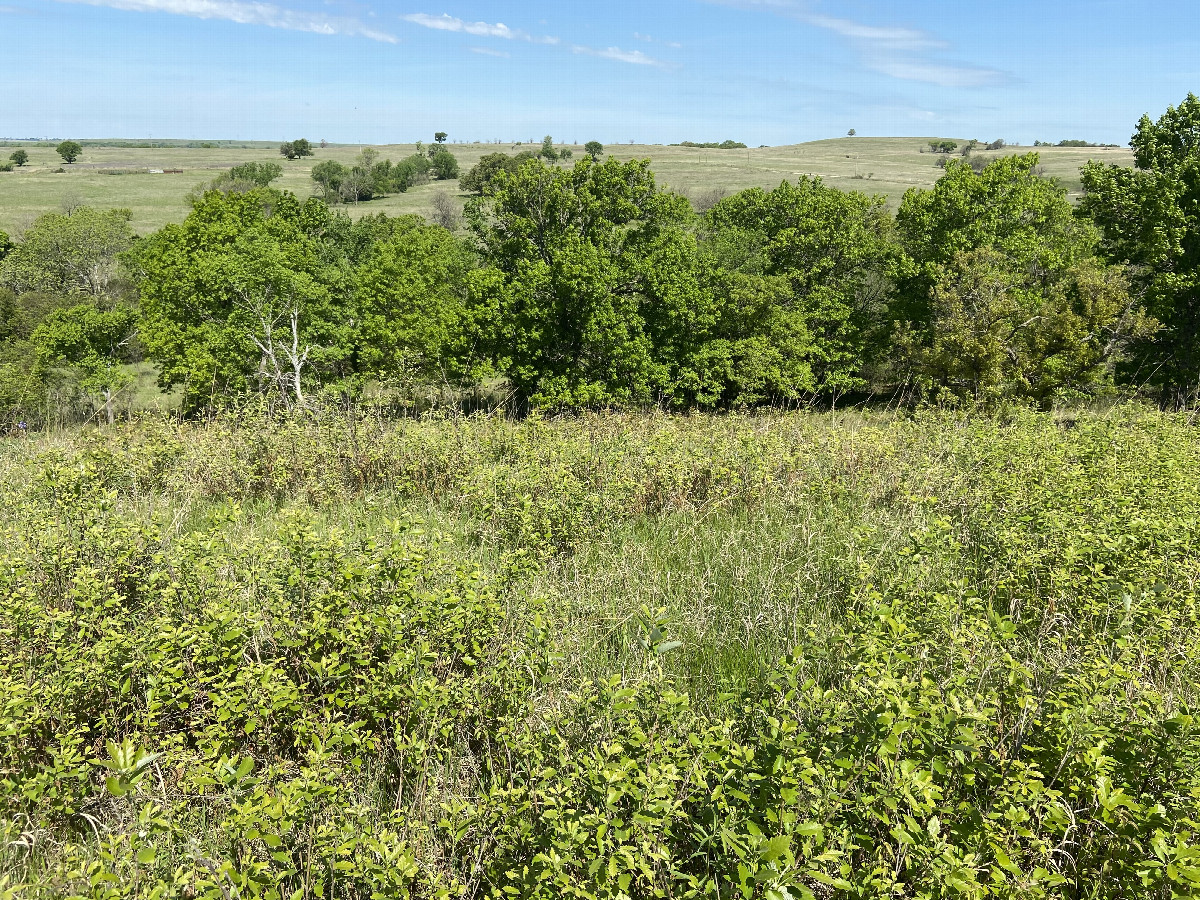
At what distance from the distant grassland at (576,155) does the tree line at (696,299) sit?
1557 inches

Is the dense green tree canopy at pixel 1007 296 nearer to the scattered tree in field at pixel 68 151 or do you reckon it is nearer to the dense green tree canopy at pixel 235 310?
the dense green tree canopy at pixel 235 310

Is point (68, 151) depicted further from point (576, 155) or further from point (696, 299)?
point (696, 299)

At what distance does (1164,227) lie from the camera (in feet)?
78.7

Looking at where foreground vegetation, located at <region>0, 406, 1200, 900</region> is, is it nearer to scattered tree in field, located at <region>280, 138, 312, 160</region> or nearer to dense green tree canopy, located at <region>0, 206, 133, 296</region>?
dense green tree canopy, located at <region>0, 206, 133, 296</region>

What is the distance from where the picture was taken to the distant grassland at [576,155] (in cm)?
9050

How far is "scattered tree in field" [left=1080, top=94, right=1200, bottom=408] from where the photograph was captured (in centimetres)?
2394

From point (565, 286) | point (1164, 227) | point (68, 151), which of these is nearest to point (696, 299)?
point (565, 286)

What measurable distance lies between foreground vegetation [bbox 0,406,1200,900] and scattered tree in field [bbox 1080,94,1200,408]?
22.3 metres

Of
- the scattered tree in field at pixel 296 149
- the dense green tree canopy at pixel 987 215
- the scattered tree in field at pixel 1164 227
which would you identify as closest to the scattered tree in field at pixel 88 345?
the dense green tree canopy at pixel 987 215

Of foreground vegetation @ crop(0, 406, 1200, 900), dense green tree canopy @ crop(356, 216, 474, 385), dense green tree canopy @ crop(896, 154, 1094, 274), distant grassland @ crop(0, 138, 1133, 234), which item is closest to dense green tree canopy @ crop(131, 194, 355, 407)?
dense green tree canopy @ crop(356, 216, 474, 385)

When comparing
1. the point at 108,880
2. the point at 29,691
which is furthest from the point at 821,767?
the point at 29,691

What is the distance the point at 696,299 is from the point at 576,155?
14256 cm

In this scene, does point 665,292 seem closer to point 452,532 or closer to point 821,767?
point 452,532

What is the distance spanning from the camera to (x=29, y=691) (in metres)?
3.71
